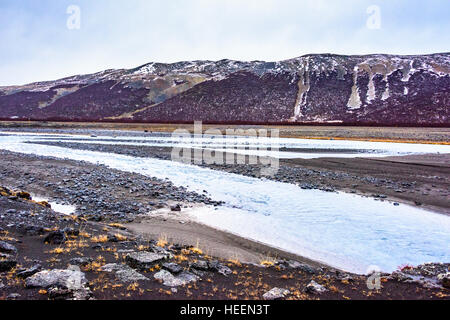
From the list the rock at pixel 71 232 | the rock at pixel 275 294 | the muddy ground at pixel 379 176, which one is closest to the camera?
the rock at pixel 275 294

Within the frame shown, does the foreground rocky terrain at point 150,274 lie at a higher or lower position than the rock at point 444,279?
higher

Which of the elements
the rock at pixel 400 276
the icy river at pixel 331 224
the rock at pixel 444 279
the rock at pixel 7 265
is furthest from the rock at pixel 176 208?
the rock at pixel 444 279

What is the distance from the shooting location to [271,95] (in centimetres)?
10681

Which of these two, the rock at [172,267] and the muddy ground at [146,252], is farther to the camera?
the rock at [172,267]

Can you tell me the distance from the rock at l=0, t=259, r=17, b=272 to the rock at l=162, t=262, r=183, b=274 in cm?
294

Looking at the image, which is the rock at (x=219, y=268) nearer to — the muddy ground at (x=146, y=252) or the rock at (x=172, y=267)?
the muddy ground at (x=146, y=252)

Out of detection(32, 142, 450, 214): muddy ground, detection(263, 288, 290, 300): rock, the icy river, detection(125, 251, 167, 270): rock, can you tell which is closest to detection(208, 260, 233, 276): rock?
detection(125, 251, 167, 270): rock

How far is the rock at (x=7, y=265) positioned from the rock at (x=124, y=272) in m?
1.66

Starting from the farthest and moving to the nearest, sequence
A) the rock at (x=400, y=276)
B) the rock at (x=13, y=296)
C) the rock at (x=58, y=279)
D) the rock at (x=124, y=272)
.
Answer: the rock at (x=400, y=276) < the rock at (x=124, y=272) < the rock at (x=58, y=279) < the rock at (x=13, y=296)

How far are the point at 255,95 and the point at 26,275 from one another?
10536cm

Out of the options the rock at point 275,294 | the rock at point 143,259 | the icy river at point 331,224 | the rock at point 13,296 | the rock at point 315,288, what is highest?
the rock at point 13,296

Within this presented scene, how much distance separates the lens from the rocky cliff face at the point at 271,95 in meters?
89.1

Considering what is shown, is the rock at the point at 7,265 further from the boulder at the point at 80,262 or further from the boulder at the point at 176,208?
the boulder at the point at 176,208
